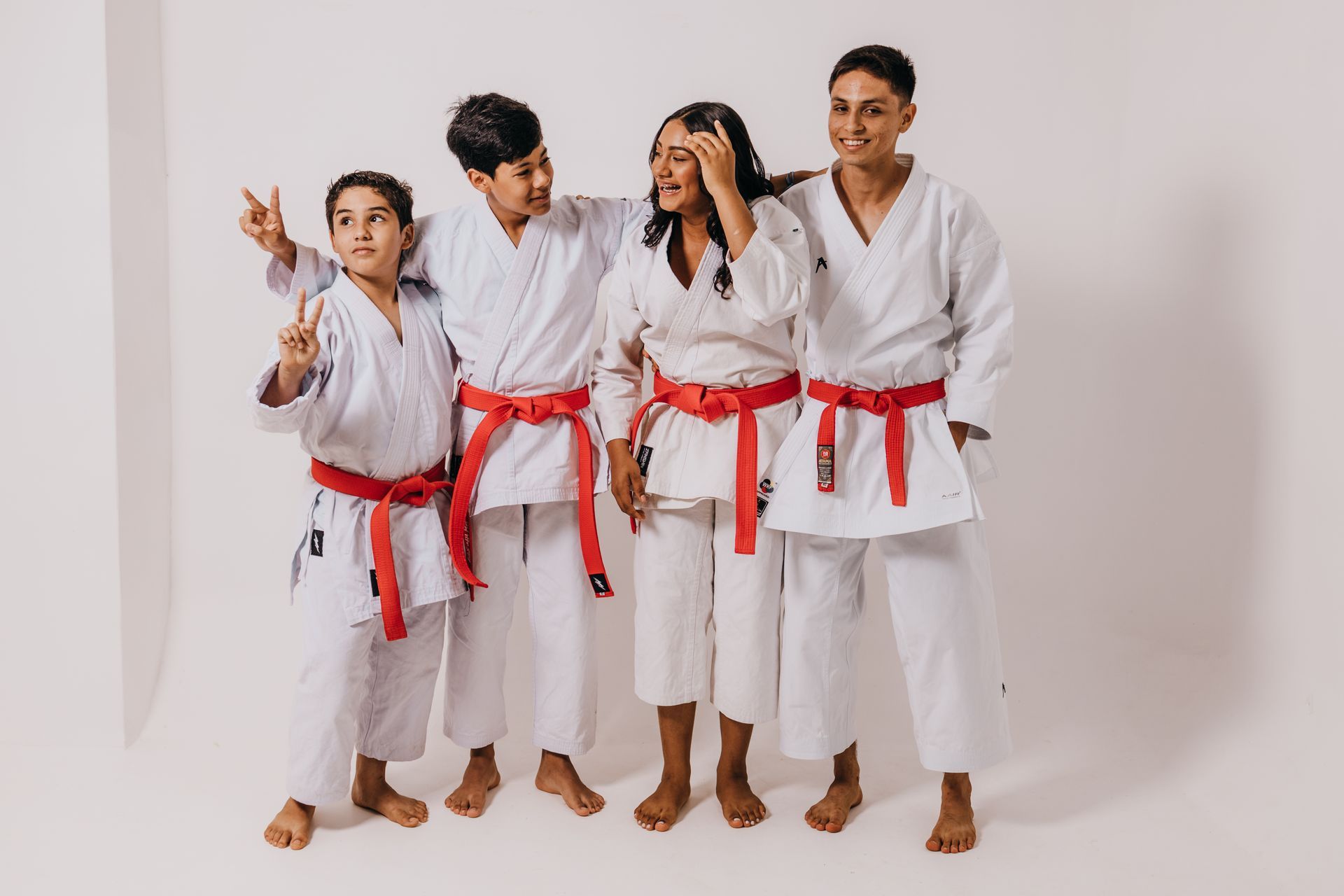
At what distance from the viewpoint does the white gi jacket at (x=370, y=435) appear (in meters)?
2.42

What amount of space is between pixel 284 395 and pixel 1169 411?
2.54 m

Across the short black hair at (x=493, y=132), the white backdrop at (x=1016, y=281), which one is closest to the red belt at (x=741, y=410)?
the short black hair at (x=493, y=132)

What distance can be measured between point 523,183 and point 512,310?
0.29 meters

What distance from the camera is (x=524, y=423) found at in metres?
2.60

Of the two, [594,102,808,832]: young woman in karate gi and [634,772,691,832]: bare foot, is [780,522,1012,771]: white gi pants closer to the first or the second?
[594,102,808,832]: young woman in karate gi

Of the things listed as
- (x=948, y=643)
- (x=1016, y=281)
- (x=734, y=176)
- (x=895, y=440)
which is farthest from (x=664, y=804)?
(x=1016, y=281)

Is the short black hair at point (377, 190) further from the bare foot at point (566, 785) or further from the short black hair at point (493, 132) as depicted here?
the bare foot at point (566, 785)

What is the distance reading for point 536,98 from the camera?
335cm

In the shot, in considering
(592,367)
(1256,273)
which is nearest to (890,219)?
(592,367)

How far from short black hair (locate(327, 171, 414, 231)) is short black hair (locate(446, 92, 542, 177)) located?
0.17 m

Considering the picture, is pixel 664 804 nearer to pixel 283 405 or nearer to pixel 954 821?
pixel 954 821

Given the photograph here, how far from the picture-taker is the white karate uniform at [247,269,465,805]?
243 centimetres

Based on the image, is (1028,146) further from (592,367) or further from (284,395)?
(284,395)

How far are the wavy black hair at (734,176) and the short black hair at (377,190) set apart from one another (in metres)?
0.56
